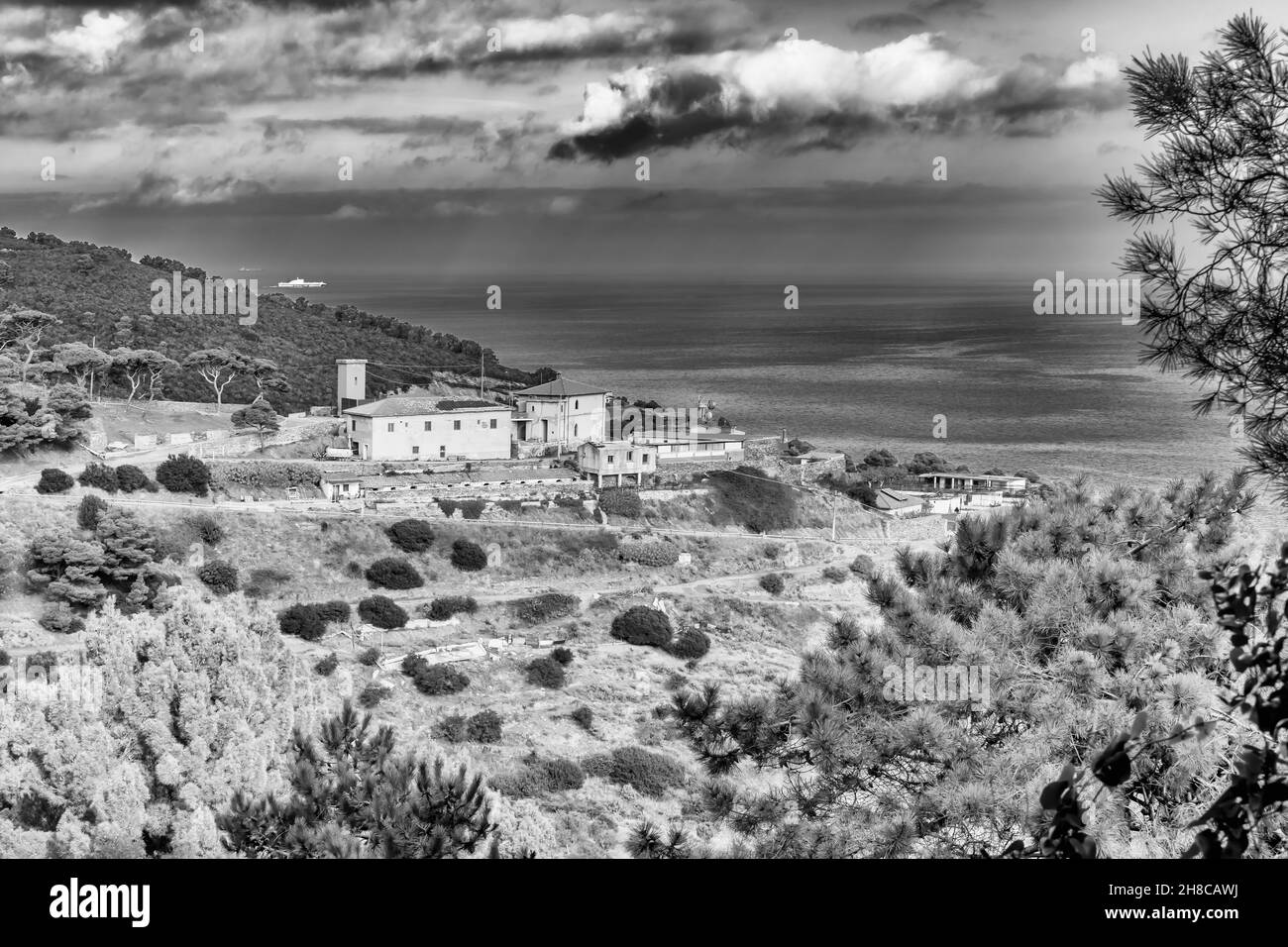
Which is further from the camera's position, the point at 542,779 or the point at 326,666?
the point at 326,666

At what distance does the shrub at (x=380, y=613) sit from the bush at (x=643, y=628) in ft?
14.7

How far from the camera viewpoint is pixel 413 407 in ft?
113

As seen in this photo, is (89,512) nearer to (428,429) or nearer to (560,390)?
(428,429)

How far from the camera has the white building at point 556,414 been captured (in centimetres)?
3791

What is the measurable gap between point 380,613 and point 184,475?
7.32 metres

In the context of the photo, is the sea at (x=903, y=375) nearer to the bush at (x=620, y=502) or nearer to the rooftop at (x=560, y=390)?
the bush at (x=620, y=502)

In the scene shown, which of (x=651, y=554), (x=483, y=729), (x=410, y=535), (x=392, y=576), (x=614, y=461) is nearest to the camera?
(x=483, y=729)

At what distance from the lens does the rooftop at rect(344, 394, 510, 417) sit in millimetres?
33531

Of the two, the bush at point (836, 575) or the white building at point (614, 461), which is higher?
the white building at point (614, 461)

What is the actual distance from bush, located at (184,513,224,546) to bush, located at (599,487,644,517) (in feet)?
33.0

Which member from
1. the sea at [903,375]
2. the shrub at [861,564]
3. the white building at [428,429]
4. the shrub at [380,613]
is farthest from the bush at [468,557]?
the sea at [903,375]

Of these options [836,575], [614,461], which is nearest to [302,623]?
[614,461]

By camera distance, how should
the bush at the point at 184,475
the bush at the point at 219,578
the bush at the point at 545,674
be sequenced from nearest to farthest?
the bush at the point at 545,674
the bush at the point at 219,578
the bush at the point at 184,475
